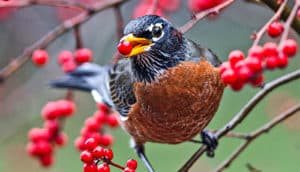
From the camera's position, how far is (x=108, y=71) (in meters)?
3.21

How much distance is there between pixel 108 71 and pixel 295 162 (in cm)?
298

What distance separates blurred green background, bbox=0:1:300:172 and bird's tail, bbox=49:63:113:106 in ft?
0.21

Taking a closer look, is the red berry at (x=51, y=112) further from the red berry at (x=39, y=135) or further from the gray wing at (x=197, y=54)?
the gray wing at (x=197, y=54)

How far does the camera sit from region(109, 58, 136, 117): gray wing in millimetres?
2740

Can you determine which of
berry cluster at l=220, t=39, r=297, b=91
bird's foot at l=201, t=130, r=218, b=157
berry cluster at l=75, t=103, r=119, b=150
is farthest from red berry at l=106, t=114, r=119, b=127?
berry cluster at l=220, t=39, r=297, b=91

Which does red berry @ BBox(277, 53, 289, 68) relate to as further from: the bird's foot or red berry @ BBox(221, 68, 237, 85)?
the bird's foot

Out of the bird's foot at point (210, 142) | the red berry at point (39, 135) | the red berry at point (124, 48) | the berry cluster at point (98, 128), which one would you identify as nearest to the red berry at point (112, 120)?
the berry cluster at point (98, 128)

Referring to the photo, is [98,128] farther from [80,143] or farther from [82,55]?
[80,143]

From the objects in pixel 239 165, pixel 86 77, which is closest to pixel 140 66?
pixel 86 77

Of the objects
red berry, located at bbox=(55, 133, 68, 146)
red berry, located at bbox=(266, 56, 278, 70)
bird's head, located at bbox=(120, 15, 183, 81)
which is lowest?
red berry, located at bbox=(266, 56, 278, 70)

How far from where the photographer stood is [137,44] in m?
2.05

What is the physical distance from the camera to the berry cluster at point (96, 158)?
1789 mm

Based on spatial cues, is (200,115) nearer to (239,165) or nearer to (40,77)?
(40,77)

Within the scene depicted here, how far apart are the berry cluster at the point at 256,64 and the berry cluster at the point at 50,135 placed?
1178mm
